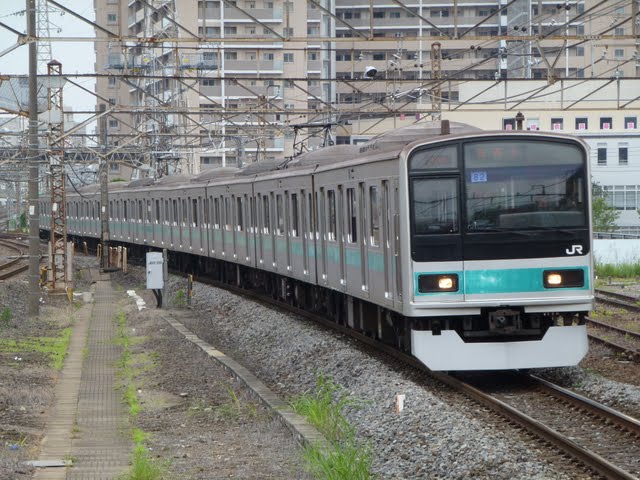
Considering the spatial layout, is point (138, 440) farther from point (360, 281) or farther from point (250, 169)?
point (250, 169)

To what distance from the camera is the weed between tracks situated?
7557 mm

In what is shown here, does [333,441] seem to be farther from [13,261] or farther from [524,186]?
[13,261]

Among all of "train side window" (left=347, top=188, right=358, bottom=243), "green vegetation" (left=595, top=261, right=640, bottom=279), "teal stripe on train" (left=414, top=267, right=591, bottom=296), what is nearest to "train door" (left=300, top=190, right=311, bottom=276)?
"train side window" (left=347, top=188, right=358, bottom=243)

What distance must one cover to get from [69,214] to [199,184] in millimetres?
25482

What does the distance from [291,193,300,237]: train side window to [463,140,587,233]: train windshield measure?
745cm

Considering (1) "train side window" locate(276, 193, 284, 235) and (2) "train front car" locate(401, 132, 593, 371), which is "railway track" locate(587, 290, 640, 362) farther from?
(1) "train side window" locate(276, 193, 284, 235)

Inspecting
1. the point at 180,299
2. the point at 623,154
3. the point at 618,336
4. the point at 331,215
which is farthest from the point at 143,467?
the point at 623,154

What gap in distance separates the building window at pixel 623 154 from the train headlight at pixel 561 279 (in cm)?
4469

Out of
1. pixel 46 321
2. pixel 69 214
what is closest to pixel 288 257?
pixel 46 321

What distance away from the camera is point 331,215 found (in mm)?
15539

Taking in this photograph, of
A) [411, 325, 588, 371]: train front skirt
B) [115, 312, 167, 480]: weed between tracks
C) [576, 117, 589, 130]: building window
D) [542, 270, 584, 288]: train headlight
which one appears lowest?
[115, 312, 167, 480]: weed between tracks

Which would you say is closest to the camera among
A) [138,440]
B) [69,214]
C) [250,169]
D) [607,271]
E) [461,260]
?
[138,440]

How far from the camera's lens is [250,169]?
78.7 feet

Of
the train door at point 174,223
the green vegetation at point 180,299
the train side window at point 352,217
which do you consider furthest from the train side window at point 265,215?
the train door at point 174,223
